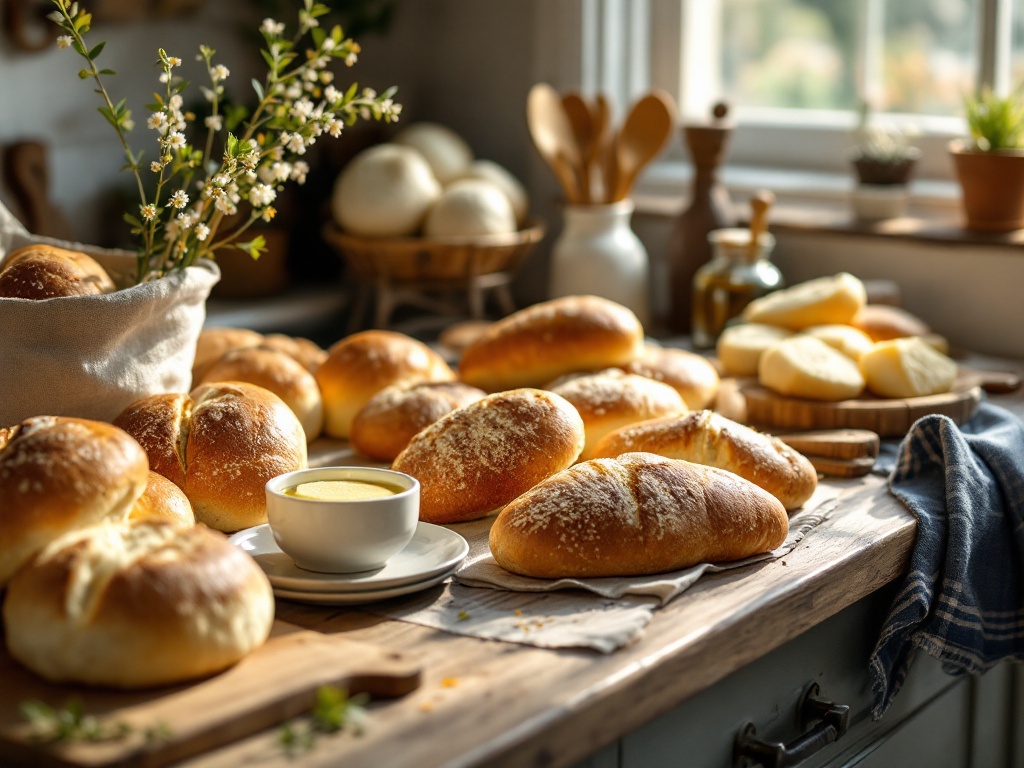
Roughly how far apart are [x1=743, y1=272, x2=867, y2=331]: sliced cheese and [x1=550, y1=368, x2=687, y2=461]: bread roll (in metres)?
0.35

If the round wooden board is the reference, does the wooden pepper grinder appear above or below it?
above

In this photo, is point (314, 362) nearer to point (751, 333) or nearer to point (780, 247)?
point (751, 333)

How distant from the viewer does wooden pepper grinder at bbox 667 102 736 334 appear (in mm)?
2092

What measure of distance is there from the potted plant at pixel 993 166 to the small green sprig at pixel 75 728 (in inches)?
64.0

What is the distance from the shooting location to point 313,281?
2631mm

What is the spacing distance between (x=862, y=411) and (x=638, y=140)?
29.9 inches

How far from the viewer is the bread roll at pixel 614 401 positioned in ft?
4.52

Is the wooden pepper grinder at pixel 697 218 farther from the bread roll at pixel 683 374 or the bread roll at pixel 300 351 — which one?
the bread roll at pixel 300 351

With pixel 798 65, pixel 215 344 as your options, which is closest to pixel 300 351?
pixel 215 344

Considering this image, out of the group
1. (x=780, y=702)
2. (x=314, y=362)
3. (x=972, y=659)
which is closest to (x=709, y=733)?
(x=780, y=702)

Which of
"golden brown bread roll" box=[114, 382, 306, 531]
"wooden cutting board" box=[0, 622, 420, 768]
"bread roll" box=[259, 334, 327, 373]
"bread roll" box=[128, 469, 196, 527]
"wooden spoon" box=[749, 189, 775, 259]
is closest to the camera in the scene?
"wooden cutting board" box=[0, 622, 420, 768]

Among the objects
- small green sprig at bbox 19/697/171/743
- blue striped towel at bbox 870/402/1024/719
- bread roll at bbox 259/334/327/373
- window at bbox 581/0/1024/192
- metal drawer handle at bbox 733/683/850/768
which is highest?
window at bbox 581/0/1024/192

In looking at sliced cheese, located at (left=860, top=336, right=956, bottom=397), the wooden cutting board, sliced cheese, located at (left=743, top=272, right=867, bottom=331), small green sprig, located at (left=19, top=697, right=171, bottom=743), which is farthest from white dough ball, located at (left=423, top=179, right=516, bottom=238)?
small green sprig, located at (left=19, top=697, right=171, bottom=743)

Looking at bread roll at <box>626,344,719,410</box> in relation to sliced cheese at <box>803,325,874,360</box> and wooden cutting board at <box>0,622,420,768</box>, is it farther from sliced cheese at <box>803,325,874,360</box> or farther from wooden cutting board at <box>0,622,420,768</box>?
wooden cutting board at <box>0,622,420,768</box>
